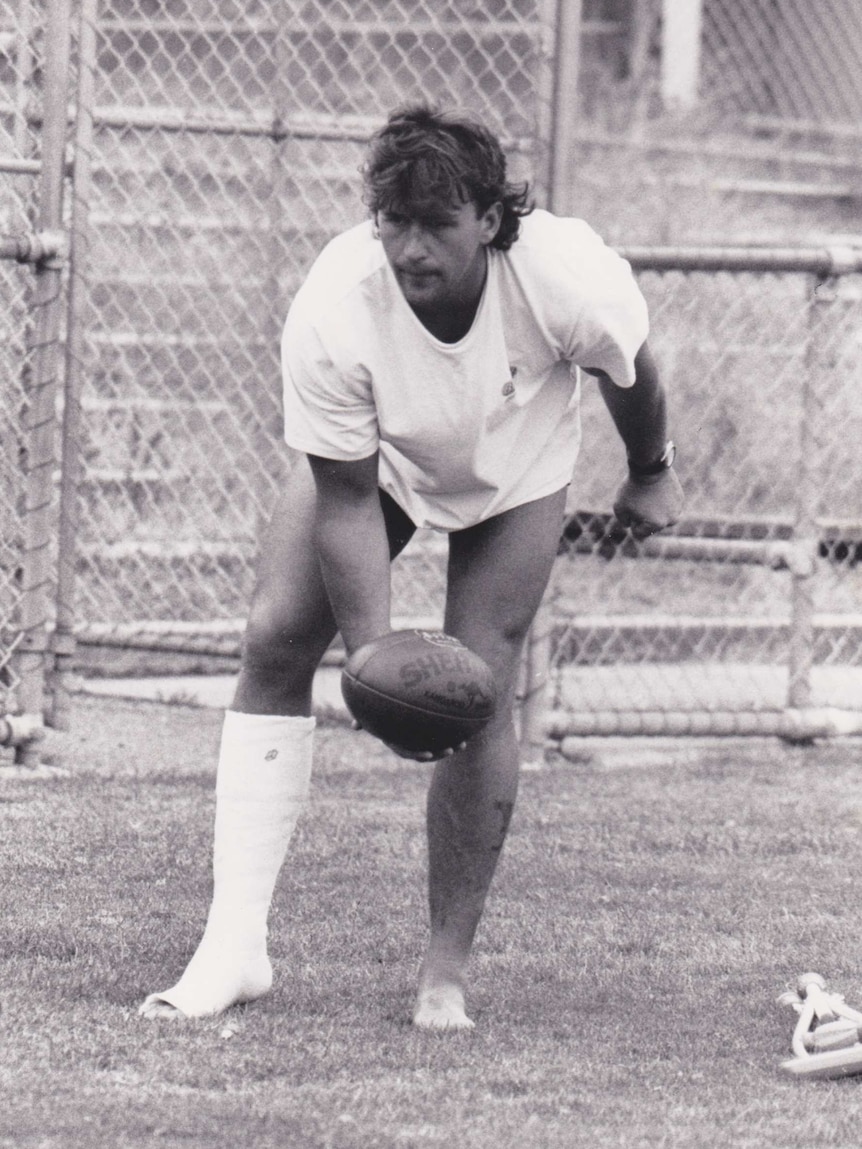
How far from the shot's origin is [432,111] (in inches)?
134

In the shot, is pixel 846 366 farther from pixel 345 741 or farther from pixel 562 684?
pixel 345 741

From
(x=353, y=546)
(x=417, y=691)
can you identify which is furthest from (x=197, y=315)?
(x=417, y=691)

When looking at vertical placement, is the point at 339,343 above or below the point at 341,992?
above

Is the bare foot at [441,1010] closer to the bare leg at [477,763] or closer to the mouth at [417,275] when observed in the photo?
the bare leg at [477,763]

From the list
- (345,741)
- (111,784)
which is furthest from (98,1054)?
(345,741)

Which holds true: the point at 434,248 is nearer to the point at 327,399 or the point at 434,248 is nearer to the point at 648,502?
the point at 327,399

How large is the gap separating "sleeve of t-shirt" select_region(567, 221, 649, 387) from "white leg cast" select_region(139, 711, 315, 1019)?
2.83 ft

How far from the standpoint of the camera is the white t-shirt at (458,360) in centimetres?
345

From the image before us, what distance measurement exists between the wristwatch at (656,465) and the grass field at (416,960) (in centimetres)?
101

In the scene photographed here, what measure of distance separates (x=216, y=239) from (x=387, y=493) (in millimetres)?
6159

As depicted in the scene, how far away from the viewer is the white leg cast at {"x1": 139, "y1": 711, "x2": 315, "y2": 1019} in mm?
3773

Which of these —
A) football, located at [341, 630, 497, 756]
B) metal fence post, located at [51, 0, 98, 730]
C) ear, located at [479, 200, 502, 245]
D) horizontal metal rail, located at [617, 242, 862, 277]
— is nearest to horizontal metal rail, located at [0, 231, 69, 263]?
metal fence post, located at [51, 0, 98, 730]

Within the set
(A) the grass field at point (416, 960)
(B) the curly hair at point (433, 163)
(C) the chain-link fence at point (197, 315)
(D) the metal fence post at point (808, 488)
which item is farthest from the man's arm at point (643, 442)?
(D) the metal fence post at point (808, 488)

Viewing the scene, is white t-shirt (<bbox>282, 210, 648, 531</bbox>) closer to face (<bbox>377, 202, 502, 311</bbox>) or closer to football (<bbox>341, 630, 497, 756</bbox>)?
face (<bbox>377, 202, 502, 311</bbox>)
